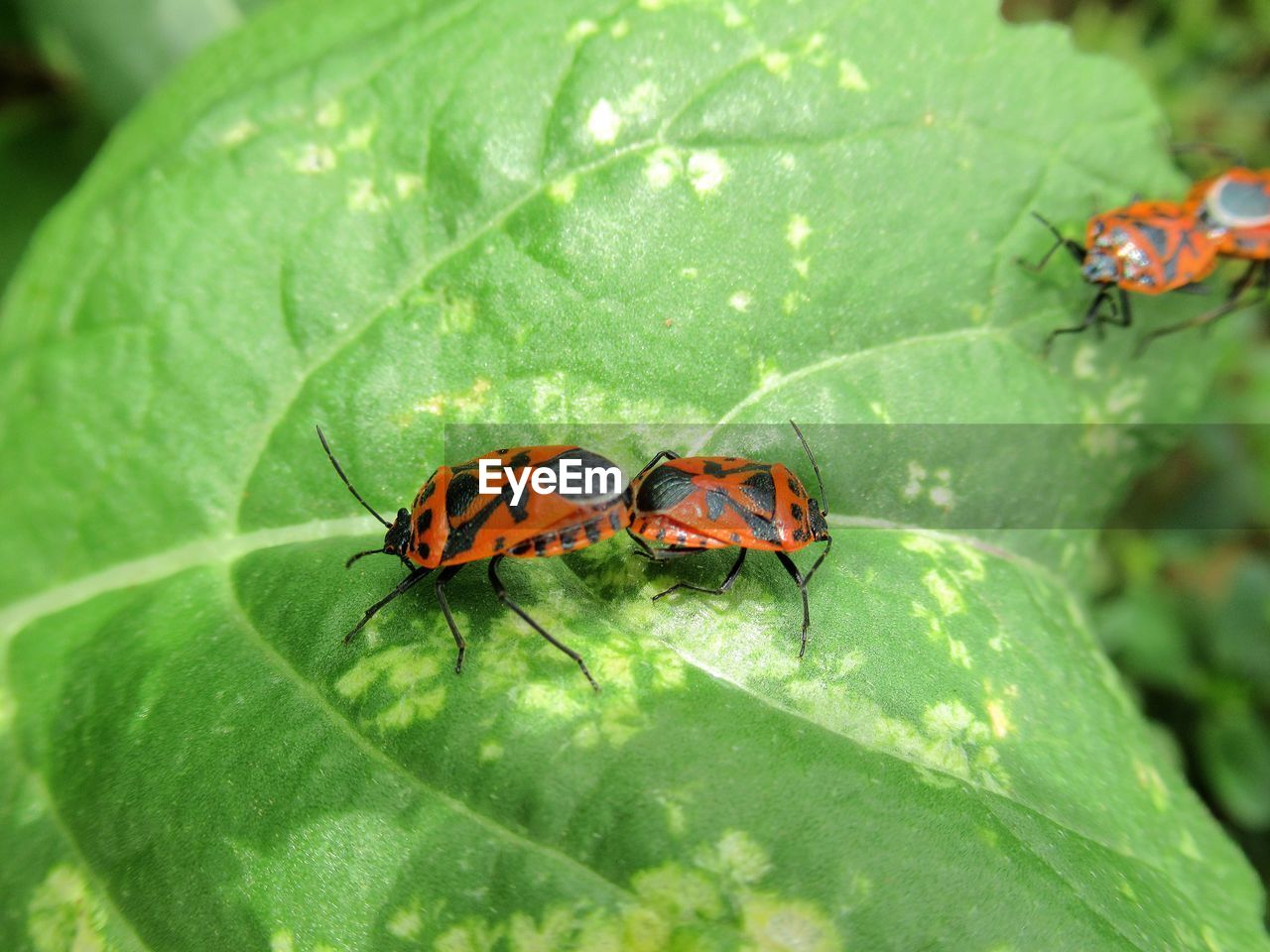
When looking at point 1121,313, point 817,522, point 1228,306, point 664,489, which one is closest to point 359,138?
point 664,489

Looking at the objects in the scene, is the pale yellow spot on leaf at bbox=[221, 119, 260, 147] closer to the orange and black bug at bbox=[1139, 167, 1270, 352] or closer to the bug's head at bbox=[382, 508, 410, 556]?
the bug's head at bbox=[382, 508, 410, 556]

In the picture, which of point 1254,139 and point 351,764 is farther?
point 1254,139

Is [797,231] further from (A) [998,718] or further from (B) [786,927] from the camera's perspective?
(B) [786,927]

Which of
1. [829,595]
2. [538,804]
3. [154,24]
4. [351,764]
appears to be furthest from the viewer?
[154,24]

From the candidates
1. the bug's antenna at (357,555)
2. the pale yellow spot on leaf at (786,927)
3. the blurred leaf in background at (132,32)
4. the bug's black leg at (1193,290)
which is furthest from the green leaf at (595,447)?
the blurred leaf in background at (132,32)

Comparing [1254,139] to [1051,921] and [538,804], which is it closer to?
[1051,921]

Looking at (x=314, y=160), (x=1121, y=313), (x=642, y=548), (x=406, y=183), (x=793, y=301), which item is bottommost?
(x=1121, y=313)

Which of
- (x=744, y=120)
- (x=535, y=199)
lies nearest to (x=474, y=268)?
(x=535, y=199)

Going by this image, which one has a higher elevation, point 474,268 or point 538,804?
point 474,268
